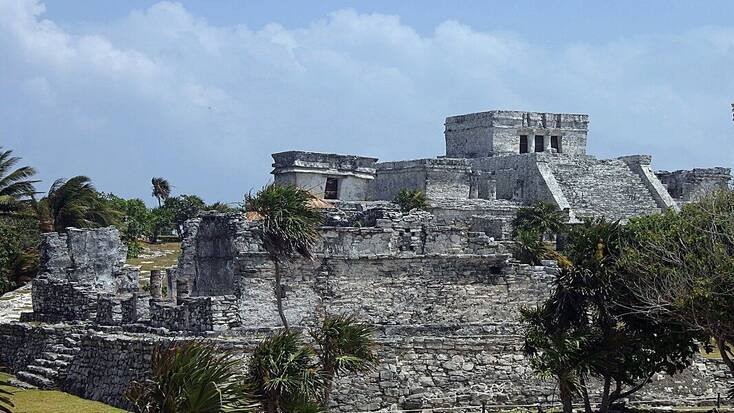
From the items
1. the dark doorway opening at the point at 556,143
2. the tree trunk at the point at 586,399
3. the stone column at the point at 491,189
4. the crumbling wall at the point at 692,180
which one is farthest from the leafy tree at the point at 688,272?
the dark doorway opening at the point at 556,143

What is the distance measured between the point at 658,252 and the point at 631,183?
87.3 feet

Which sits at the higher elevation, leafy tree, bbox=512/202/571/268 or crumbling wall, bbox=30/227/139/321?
leafy tree, bbox=512/202/571/268

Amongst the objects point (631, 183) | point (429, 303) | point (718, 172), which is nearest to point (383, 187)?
point (631, 183)

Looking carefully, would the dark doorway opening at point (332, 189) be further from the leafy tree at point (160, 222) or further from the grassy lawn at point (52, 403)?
→ the grassy lawn at point (52, 403)

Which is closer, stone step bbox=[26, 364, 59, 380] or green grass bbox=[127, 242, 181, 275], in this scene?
stone step bbox=[26, 364, 59, 380]

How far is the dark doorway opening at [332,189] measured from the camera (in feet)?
125

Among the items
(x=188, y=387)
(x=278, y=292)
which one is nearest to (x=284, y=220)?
(x=278, y=292)

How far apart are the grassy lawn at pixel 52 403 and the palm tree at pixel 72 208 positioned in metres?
17.7

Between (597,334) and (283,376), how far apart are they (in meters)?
5.90

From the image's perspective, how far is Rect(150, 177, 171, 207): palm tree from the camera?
212ft

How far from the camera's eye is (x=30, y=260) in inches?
1358

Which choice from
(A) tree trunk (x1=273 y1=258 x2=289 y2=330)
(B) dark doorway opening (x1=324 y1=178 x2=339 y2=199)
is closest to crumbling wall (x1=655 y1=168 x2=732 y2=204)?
(B) dark doorway opening (x1=324 y1=178 x2=339 y2=199)

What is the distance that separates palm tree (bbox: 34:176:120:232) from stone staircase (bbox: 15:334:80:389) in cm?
1570

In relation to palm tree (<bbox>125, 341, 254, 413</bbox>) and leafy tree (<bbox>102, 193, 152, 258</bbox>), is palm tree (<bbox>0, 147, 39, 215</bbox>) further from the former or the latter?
palm tree (<bbox>125, 341, 254, 413</bbox>)
